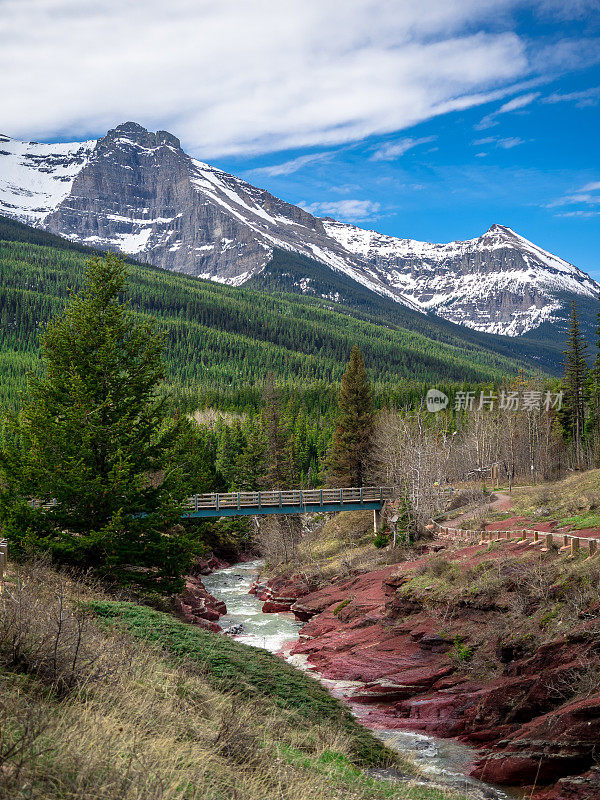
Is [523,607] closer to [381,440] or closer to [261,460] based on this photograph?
[381,440]

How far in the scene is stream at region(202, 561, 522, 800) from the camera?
1338 cm

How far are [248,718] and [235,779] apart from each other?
3.04 metres

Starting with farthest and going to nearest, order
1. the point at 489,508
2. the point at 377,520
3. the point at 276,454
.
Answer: the point at 276,454 → the point at 377,520 → the point at 489,508

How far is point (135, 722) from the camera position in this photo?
8281mm

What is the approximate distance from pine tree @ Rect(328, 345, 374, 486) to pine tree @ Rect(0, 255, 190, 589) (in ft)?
102

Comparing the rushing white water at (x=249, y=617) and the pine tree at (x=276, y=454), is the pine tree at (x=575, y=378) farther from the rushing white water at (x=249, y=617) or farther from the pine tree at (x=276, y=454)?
the rushing white water at (x=249, y=617)

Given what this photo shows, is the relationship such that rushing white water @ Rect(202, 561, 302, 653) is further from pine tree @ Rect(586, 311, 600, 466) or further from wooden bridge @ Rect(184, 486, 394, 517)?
pine tree @ Rect(586, 311, 600, 466)

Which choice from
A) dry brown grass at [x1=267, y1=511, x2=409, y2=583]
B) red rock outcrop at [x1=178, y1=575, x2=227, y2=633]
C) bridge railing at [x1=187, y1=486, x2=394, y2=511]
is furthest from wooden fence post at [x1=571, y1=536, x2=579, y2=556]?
bridge railing at [x1=187, y1=486, x2=394, y2=511]

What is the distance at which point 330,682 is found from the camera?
21.5 meters

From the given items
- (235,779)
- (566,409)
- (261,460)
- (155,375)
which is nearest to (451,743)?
(235,779)

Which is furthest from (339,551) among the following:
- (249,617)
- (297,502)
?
(249,617)

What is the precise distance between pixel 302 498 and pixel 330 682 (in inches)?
862

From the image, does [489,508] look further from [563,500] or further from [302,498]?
[302,498]

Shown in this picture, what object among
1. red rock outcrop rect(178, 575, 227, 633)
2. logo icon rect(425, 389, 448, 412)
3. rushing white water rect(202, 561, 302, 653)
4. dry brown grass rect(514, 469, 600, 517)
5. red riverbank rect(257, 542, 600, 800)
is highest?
logo icon rect(425, 389, 448, 412)
